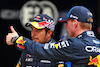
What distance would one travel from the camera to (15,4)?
16.7 feet

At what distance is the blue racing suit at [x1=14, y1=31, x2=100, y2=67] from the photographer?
2191mm

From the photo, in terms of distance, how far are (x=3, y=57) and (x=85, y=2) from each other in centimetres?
256

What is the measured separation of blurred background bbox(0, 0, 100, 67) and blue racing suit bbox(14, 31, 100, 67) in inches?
110

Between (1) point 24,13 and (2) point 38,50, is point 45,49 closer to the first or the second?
(2) point 38,50

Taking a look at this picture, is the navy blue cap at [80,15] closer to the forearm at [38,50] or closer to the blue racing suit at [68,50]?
the blue racing suit at [68,50]

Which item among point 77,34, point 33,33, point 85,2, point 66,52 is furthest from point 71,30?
point 85,2

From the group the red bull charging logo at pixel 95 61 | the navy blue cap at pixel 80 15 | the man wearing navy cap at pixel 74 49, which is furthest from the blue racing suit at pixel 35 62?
the navy blue cap at pixel 80 15

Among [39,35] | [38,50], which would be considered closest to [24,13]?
[39,35]

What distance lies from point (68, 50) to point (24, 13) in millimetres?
3102

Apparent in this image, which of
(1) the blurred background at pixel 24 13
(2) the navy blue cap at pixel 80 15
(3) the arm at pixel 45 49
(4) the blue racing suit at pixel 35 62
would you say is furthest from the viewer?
(1) the blurred background at pixel 24 13

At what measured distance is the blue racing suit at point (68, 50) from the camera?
2.19 meters

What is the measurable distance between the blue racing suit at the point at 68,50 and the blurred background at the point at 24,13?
2.79 m

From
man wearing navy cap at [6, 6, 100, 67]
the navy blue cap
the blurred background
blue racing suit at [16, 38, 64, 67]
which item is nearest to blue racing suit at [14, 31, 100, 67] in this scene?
man wearing navy cap at [6, 6, 100, 67]

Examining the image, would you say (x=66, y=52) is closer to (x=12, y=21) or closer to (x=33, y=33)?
(x=33, y=33)
